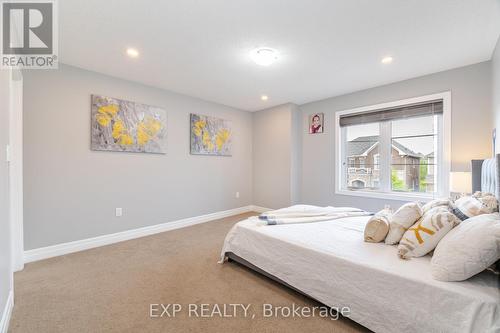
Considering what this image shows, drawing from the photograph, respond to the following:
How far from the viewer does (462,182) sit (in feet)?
8.29

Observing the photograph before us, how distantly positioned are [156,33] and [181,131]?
196 centimetres

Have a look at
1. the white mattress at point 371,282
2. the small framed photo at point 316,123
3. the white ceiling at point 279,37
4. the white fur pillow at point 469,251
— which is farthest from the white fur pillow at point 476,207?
the small framed photo at point 316,123

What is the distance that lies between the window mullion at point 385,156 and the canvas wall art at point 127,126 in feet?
12.3

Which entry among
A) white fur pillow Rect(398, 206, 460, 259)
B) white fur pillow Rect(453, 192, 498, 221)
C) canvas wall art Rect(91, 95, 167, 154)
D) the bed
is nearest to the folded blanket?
the bed

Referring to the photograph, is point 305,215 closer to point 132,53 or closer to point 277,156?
point 277,156

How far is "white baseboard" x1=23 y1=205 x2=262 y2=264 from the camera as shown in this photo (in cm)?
261

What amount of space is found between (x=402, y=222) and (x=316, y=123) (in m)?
3.06

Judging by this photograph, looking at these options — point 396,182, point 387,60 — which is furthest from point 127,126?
point 396,182

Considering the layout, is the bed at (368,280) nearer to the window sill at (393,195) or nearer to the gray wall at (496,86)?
the gray wall at (496,86)

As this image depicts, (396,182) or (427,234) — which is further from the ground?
(396,182)

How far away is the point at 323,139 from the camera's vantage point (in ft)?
14.3

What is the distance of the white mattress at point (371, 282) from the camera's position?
1121 mm

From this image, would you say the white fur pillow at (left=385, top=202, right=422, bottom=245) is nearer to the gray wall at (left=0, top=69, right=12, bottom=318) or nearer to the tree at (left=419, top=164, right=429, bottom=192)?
the tree at (left=419, top=164, right=429, bottom=192)

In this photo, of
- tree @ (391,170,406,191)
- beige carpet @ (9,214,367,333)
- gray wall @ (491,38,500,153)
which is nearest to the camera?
beige carpet @ (9,214,367,333)
